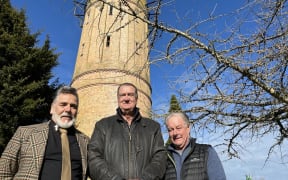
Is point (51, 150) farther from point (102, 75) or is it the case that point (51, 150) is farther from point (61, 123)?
point (102, 75)

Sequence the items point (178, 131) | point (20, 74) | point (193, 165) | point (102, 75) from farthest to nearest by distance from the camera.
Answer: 1. point (102, 75)
2. point (20, 74)
3. point (178, 131)
4. point (193, 165)

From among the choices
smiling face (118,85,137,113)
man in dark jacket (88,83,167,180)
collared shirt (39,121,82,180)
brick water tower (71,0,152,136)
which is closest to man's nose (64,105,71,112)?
collared shirt (39,121,82,180)

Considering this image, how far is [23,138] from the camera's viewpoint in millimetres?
3041

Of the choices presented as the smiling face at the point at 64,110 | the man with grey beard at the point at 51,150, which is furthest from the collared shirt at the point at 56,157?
the smiling face at the point at 64,110

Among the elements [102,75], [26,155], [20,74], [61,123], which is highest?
[102,75]

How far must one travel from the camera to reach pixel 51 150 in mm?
2998

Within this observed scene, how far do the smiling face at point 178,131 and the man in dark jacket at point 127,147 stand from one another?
0.16 meters

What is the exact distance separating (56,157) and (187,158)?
1148mm

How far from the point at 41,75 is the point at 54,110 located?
815 cm

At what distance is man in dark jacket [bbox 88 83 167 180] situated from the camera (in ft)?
9.38

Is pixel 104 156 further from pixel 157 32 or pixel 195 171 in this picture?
pixel 157 32

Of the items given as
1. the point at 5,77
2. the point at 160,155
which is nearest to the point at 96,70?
the point at 5,77

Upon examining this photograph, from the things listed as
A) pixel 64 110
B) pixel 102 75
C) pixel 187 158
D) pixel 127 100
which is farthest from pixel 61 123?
pixel 102 75

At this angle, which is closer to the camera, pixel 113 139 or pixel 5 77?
pixel 113 139
